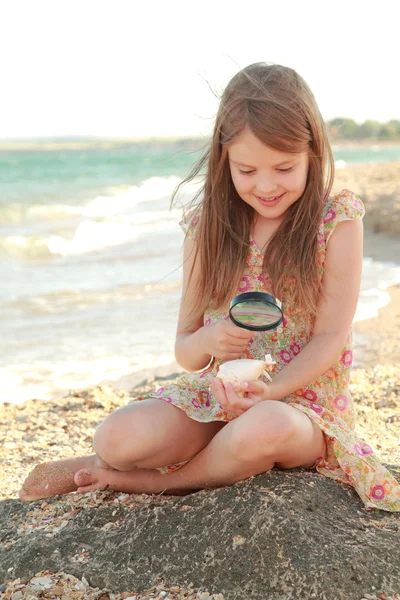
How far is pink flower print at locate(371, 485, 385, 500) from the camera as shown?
2811 millimetres

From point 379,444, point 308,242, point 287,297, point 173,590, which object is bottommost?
point 379,444

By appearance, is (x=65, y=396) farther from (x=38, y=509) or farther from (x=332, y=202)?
(x=332, y=202)

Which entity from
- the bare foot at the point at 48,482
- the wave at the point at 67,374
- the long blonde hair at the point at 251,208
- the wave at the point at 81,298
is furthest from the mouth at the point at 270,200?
the wave at the point at 81,298

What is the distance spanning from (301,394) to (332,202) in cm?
78

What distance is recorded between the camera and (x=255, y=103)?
9.43 ft

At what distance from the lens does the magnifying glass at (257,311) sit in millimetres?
2650

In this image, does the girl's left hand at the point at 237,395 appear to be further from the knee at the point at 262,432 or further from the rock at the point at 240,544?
the rock at the point at 240,544

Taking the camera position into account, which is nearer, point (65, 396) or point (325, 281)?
point (325, 281)

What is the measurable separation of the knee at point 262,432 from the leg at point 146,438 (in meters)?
0.32

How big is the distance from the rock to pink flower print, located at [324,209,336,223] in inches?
38.8

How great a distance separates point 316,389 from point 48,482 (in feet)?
3.71

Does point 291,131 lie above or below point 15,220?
above

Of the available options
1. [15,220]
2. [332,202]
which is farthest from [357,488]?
[15,220]

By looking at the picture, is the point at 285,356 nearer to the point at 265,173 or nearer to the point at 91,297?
the point at 265,173
